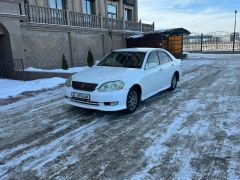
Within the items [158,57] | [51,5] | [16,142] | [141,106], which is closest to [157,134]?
[141,106]

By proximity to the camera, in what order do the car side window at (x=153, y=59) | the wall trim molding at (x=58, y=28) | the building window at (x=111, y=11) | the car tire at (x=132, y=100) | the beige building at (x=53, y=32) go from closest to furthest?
the car tire at (x=132, y=100), the car side window at (x=153, y=59), the beige building at (x=53, y=32), the wall trim molding at (x=58, y=28), the building window at (x=111, y=11)

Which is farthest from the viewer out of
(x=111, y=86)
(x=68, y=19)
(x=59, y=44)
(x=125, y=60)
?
(x=68, y=19)

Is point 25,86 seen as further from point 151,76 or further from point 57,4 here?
point 57,4

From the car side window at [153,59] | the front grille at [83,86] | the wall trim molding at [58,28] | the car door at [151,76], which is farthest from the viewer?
the wall trim molding at [58,28]

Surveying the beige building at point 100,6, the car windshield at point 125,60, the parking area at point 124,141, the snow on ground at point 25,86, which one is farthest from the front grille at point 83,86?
the beige building at point 100,6

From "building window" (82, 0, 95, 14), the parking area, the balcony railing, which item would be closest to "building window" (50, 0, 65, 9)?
the balcony railing

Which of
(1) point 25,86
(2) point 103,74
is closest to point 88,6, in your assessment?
(1) point 25,86

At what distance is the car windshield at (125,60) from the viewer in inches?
264

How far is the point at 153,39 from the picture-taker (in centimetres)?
2098

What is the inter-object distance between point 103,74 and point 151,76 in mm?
1471

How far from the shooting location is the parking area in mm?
3518

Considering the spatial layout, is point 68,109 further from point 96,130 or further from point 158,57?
point 158,57

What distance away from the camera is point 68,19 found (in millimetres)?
16000

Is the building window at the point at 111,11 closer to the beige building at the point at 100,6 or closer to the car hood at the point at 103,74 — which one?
the beige building at the point at 100,6
